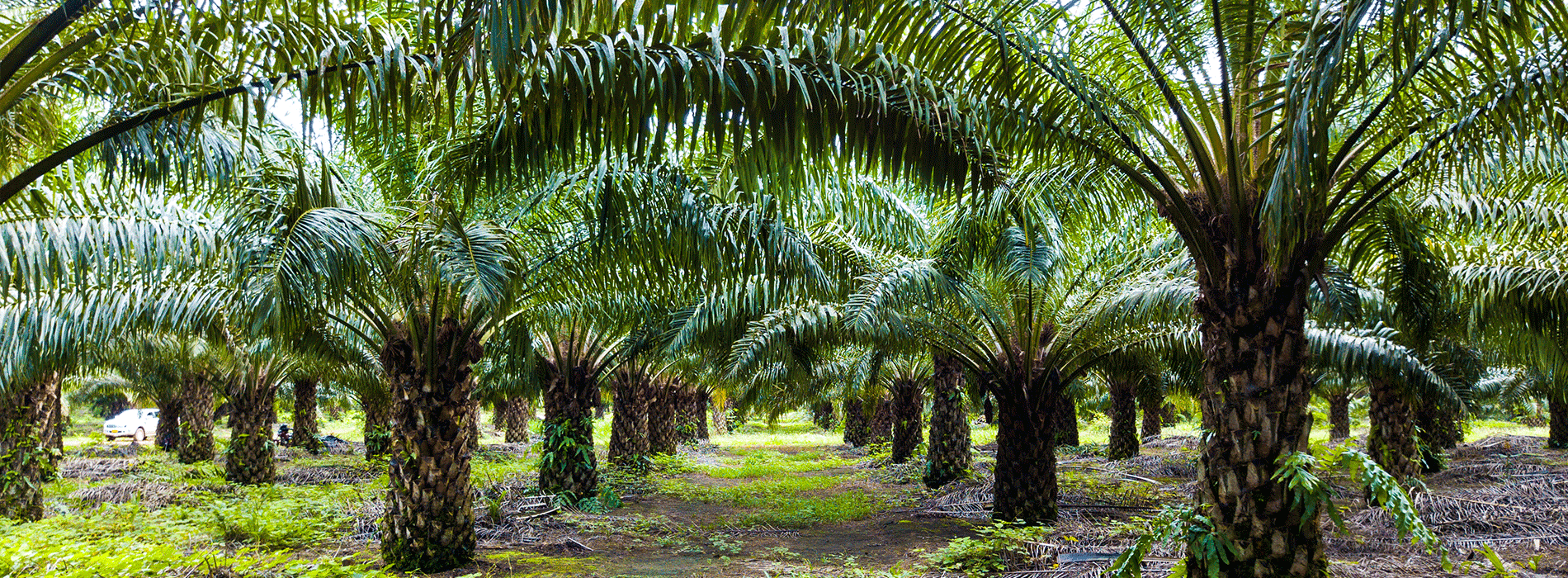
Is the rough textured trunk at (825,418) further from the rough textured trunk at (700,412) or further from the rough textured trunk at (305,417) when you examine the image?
the rough textured trunk at (305,417)

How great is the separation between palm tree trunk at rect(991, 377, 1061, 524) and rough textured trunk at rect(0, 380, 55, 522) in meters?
11.1

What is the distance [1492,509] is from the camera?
28.8 feet

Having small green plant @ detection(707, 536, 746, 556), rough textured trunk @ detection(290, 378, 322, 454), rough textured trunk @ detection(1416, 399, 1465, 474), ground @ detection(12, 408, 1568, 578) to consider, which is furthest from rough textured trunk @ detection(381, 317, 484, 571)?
rough textured trunk @ detection(290, 378, 322, 454)

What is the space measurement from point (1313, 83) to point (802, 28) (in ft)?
5.55

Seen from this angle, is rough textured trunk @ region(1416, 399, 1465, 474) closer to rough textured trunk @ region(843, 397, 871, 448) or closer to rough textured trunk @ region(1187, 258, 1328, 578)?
rough textured trunk @ region(1187, 258, 1328, 578)

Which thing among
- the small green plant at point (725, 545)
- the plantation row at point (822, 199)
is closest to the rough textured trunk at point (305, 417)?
the plantation row at point (822, 199)

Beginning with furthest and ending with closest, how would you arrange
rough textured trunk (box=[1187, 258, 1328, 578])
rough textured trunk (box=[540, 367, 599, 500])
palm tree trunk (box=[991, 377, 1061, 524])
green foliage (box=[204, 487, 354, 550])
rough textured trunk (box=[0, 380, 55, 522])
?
1. rough textured trunk (box=[540, 367, 599, 500])
2. rough textured trunk (box=[0, 380, 55, 522])
3. palm tree trunk (box=[991, 377, 1061, 524])
4. green foliage (box=[204, 487, 354, 550])
5. rough textured trunk (box=[1187, 258, 1328, 578])

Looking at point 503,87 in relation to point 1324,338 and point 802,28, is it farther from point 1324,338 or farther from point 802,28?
point 1324,338

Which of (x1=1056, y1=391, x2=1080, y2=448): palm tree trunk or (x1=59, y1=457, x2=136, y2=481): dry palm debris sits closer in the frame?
(x1=59, y1=457, x2=136, y2=481): dry palm debris

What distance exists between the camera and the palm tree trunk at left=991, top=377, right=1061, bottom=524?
982 cm

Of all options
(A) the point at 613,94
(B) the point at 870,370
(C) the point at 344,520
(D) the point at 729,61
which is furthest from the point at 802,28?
(B) the point at 870,370

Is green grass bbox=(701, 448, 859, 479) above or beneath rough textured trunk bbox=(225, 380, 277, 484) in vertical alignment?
beneath

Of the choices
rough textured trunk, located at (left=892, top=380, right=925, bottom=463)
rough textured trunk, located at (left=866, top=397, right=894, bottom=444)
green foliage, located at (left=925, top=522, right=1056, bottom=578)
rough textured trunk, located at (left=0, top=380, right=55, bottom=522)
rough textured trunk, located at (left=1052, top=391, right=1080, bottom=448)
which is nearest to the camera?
green foliage, located at (left=925, top=522, right=1056, bottom=578)

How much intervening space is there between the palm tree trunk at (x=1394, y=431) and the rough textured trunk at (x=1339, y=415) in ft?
30.9
